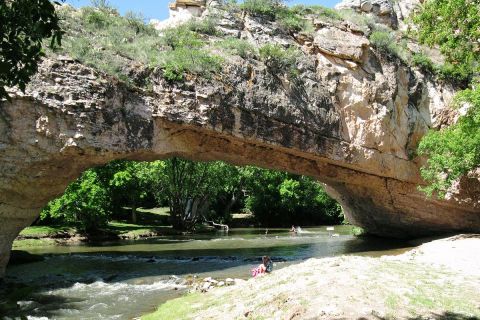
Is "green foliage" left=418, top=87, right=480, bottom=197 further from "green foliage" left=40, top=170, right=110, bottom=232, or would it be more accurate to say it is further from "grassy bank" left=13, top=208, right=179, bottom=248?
"grassy bank" left=13, top=208, right=179, bottom=248

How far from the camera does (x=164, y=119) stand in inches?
727

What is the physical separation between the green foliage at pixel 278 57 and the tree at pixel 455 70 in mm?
7613

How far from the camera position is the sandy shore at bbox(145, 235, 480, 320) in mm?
8555

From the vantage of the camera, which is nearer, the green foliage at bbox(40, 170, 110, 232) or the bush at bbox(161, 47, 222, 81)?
the bush at bbox(161, 47, 222, 81)

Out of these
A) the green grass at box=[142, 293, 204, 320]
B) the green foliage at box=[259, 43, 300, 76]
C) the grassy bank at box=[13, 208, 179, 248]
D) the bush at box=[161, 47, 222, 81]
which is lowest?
the green grass at box=[142, 293, 204, 320]

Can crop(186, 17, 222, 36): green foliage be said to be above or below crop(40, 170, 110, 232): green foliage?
above

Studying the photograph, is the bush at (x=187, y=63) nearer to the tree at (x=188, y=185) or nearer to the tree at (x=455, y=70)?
the tree at (x=455, y=70)

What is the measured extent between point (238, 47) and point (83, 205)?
15.5 metres

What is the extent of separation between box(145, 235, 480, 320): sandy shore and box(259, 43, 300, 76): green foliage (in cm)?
1139

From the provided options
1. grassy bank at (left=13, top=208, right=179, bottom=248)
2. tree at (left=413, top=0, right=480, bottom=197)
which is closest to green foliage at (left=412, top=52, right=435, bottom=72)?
tree at (left=413, top=0, right=480, bottom=197)

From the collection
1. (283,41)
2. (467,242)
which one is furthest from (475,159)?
(283,41)

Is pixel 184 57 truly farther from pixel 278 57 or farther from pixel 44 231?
pixel 44 231

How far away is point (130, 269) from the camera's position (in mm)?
19031

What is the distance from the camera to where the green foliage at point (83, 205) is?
94.8ft
